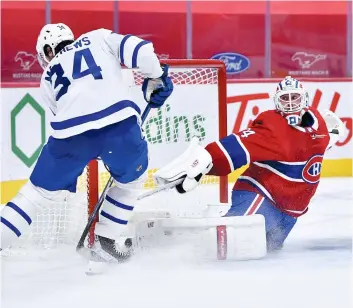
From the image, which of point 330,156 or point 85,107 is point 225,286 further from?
point 330,156

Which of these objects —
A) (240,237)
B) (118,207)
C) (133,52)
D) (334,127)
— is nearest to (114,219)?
Result: (118,207)

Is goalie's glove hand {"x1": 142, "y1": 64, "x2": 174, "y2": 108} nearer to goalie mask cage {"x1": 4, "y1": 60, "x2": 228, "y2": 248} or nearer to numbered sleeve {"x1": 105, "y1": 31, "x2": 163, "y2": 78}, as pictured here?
numbered sleeve {"x1": 105, "y1": 31, "x2": 163, "y2": 78}

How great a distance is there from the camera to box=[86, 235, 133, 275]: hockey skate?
2723 millimetres

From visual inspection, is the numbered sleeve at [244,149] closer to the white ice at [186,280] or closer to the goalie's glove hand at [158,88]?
the goalie's glove hand at [158,88]

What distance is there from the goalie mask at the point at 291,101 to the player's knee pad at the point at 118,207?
0.55 metres

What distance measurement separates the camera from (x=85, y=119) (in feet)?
8.73

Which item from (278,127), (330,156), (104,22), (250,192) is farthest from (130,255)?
(104,22)

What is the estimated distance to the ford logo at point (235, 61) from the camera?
610 centimetres

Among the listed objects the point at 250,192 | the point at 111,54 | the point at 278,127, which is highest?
the point at 111,54

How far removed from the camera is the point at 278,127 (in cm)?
291

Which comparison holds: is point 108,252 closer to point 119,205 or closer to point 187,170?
point 119,205

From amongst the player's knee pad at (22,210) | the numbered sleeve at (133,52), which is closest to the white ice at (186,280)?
the player's knee pad at (22,210)

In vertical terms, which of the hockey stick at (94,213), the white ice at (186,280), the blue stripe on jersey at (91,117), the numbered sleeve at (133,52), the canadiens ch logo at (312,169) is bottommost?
the white ice at (186,280)

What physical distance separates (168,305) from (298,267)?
64cm
